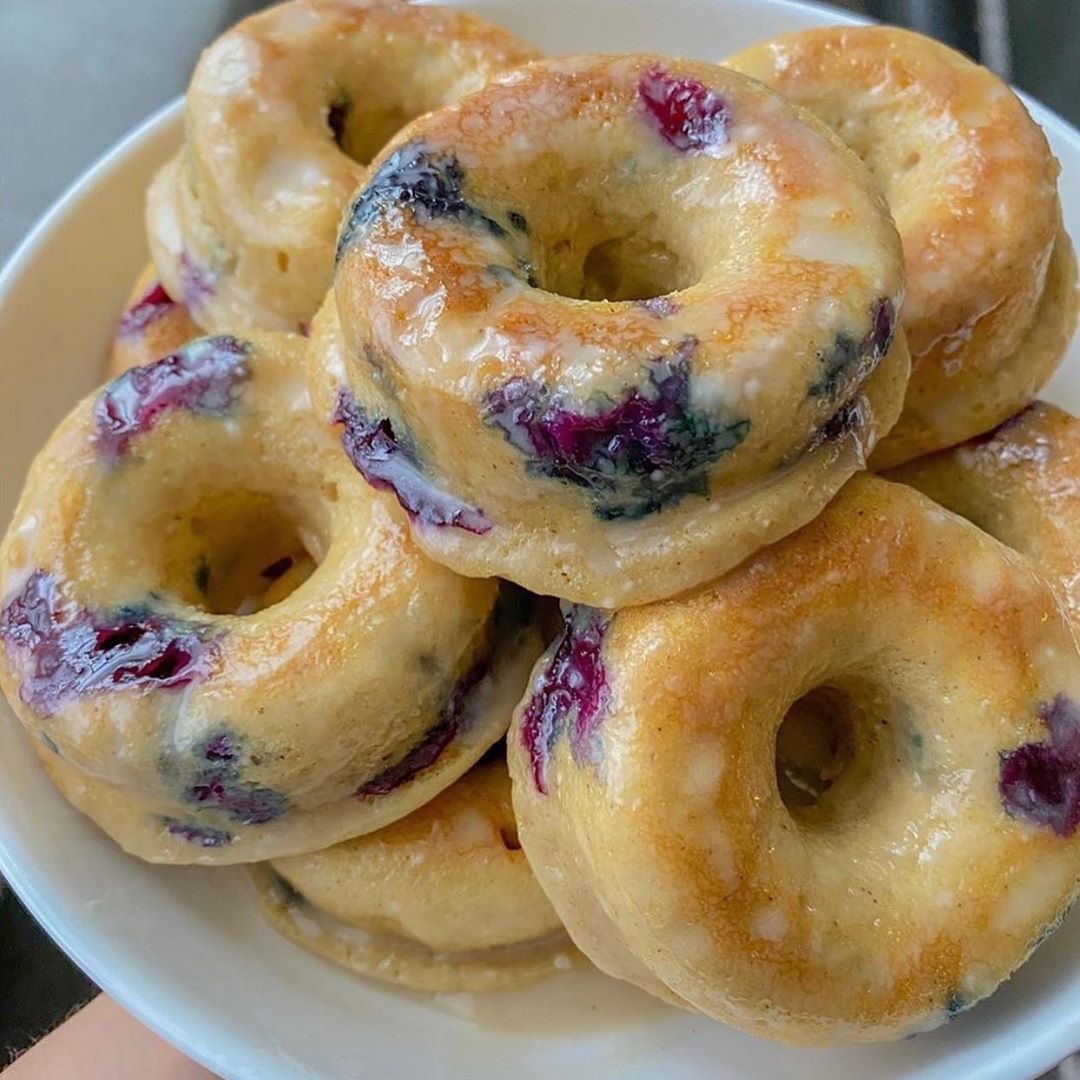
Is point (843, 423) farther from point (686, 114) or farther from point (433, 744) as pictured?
point (433, 744)

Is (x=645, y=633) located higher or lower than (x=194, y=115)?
lower

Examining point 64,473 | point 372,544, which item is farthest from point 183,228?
point 372,544

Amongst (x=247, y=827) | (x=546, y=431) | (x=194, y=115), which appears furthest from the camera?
(x=194, y=115)

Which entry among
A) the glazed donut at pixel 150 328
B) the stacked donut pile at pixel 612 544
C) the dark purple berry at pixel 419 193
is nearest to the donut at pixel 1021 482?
the stacked donut pile at pixel 612 544

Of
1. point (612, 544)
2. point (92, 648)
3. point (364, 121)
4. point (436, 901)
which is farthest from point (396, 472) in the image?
point (364, 121)

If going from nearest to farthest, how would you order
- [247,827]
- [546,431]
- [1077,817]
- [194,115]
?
[546,431] < [1077,817] < [247,827] < [194,115]

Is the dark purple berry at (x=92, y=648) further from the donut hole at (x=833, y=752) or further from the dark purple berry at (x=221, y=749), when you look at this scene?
the donut hole at (x=833, y=752)

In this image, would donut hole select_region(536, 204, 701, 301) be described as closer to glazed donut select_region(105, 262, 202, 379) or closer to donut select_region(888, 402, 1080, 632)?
donut select_region(888, 402, 1080, 632)

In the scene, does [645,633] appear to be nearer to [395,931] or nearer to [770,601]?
[770,601]
